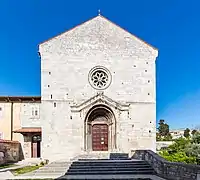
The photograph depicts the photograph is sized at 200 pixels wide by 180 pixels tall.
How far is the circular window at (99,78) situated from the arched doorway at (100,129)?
196cm

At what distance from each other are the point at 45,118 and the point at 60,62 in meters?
5.04

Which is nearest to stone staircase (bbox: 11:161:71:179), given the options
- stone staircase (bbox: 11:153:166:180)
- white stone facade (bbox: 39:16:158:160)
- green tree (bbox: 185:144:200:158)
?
stone staircase (bbox: 11:153:166:180)

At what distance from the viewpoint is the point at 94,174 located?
1571cm

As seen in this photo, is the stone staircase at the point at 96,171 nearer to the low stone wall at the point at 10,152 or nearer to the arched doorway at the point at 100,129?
the arched doorway at the point at 100,129

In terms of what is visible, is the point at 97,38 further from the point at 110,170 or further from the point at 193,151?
the point at 193,151

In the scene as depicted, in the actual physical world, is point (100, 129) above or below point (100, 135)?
above

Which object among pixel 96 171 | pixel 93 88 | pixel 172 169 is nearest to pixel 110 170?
pixel 96 171

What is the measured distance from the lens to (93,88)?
25.9 m

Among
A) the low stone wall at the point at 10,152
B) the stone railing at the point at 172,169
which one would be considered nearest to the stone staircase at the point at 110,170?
the stone railing at the point at 172,169

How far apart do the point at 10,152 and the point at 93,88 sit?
9406mm

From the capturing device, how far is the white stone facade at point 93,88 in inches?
983

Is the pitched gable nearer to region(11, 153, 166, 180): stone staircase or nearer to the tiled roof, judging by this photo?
the tiled roof

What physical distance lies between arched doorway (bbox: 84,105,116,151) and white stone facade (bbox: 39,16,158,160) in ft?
0.83

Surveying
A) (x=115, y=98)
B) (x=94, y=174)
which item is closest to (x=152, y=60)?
(x=115, y=98)
